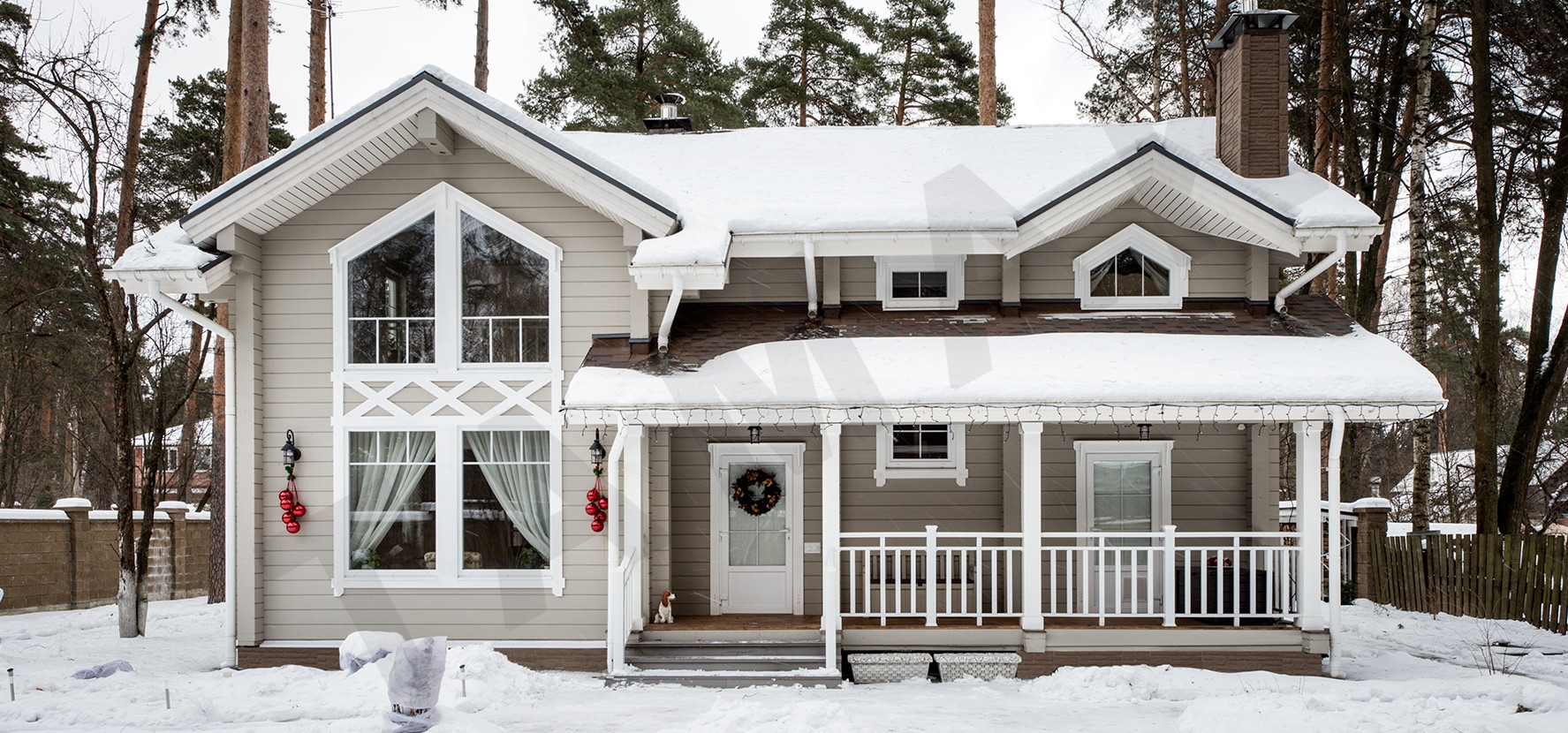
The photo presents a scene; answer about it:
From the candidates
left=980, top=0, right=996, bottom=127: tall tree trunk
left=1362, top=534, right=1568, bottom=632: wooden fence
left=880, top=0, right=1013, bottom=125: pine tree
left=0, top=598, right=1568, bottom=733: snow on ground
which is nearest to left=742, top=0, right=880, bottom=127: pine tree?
left=880, top=0, right=1013, bottom=125: pine tree

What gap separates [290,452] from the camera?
8352mm

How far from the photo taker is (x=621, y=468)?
8680 millimetres

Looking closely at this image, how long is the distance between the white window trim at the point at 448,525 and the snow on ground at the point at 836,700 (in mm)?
786

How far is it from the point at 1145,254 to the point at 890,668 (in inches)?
185

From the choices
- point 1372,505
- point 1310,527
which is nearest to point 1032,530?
point 1310,527

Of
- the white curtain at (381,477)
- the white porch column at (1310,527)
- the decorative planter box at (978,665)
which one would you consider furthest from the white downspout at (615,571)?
the white porch column at (1310,527)

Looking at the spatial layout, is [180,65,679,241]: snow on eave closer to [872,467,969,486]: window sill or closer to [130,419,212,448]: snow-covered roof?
[872,467,969,486]: window sill

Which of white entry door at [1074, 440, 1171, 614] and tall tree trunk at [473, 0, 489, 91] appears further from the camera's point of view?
tall tree trunk at [473, 0, 489, 91]

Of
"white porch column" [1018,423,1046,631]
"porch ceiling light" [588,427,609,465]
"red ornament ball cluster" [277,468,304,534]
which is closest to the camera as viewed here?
"white porch column" [1018,423,1046,631]

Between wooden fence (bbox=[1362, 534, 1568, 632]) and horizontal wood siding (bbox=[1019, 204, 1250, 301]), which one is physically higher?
horizontal wood siding (bbox=[1019, 204, 1250, 301])

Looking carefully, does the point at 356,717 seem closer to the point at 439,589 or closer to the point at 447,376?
the point at 439,589

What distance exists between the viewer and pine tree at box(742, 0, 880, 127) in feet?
68.5

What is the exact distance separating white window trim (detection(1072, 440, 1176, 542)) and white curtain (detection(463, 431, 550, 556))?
16.7 feet

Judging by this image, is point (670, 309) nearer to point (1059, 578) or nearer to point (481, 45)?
point (1059, 578)
